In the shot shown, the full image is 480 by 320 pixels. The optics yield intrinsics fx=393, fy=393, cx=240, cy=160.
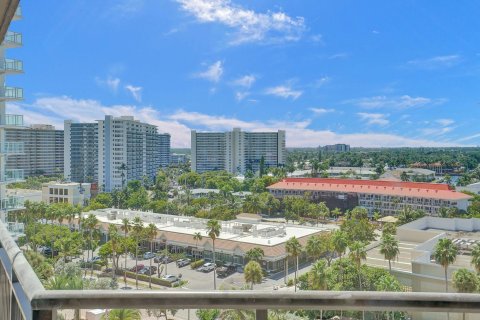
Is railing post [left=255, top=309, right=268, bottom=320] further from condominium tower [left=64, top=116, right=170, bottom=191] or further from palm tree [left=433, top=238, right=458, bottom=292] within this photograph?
condominium tower [left=64, top=116, right=170, bottom=191]

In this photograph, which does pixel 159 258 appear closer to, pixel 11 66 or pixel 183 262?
pixel 183 262

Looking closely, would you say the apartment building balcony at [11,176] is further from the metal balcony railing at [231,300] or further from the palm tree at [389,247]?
the palm tree at [389,247]

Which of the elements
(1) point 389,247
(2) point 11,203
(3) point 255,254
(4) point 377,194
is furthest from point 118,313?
(4) point 377,194

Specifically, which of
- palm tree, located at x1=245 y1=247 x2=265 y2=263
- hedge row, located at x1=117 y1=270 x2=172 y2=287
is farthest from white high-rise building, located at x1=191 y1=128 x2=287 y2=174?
palm tree, located at x1=245 y1=247 x2=265 y2=263

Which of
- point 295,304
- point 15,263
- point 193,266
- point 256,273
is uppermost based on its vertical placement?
point 15,263

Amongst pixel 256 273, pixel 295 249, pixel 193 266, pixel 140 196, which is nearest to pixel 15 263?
pixel 256 273

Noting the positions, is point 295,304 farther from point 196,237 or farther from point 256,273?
point 196,237
